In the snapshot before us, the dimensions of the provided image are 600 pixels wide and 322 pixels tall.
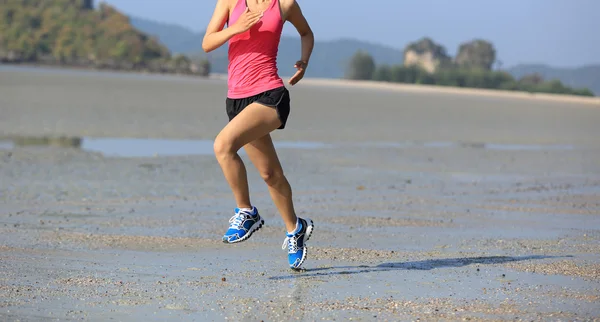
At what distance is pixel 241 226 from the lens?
7.07 m

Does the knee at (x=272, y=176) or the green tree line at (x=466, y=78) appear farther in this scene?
the green tree line at (x=466, y=78)

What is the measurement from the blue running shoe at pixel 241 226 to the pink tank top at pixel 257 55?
2.70 feet

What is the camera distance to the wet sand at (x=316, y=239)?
5.87 m

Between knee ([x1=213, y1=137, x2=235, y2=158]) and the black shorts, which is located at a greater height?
the black shorts

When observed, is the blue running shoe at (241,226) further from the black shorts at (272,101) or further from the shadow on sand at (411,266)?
the black shorts at (272,101)

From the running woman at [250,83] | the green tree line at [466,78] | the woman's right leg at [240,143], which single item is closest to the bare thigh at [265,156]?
the running woman at [250,83]

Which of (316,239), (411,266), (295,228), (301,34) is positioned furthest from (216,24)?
(316,239)

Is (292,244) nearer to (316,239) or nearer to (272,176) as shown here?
(272,176)

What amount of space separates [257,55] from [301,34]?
1.94 ft

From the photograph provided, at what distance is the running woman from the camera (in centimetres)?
677

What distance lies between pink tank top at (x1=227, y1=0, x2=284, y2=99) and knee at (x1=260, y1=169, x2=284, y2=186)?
0.59 meters

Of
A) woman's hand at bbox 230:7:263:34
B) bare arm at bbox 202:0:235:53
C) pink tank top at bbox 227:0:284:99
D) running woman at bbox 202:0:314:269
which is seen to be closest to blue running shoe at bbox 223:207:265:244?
running woman at bbox 202:0:314:269

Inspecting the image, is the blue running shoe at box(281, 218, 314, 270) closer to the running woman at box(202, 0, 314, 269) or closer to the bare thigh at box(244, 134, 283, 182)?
the running woman at box(202, 0, 314, 269)

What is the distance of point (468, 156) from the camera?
61.7ft
